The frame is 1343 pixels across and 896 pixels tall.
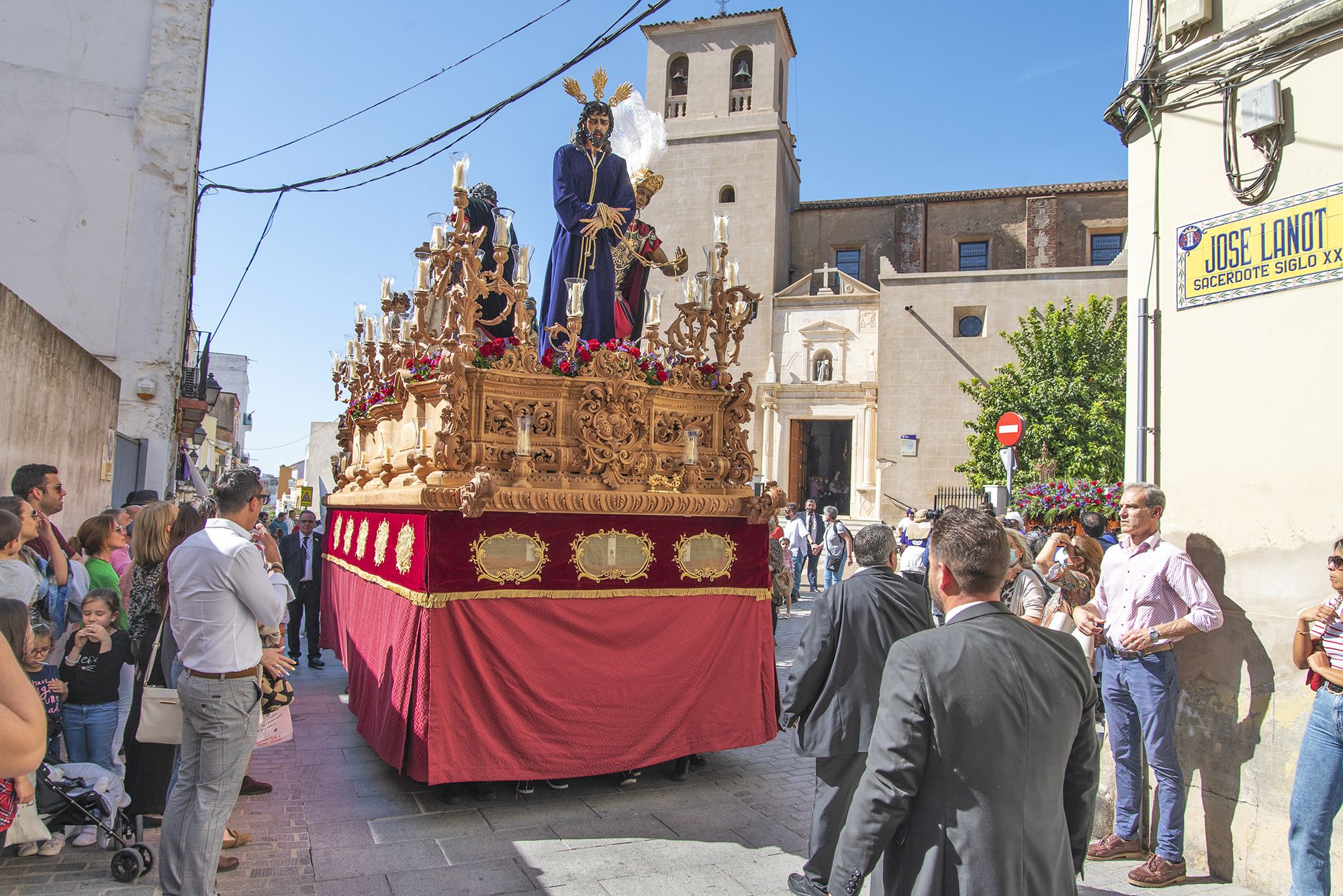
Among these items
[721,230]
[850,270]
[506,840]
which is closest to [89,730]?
[506,840]

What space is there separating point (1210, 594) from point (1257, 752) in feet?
2.58

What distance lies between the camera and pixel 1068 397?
79.2ft

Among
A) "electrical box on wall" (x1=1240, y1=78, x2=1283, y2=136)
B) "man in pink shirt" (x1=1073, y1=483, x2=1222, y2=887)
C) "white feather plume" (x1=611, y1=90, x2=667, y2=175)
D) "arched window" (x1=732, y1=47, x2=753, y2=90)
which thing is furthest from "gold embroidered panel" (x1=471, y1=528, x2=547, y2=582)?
"arched window" (x1=732, y1=47, x2=753, y2=90)

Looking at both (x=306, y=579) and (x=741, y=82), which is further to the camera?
(x=741, y=82)

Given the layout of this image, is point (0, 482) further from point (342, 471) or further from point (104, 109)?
point (104, 109)

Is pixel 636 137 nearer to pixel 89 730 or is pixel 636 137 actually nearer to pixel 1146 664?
pixel 1146 664

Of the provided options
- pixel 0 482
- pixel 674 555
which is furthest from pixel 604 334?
pixel 0 482

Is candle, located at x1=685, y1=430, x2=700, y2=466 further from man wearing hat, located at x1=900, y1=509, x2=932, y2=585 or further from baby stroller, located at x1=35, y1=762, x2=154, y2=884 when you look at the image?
baby stroller, located at x1=35, y1=762, x2=154, y2=884

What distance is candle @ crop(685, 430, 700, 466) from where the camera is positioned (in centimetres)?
589

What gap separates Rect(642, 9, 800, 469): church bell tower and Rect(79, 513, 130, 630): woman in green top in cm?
2572

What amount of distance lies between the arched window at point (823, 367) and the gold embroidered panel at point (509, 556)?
25812mm

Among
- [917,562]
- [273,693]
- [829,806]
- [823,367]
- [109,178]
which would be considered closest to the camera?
[829,806]

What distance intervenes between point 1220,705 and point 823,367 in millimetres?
26519

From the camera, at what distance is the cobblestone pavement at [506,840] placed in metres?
4.17
